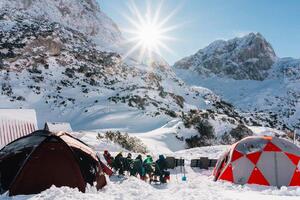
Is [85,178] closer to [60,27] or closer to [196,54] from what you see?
[60,27]

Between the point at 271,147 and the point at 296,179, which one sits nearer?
the point at 296,179

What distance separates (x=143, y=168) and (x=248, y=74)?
14862cm

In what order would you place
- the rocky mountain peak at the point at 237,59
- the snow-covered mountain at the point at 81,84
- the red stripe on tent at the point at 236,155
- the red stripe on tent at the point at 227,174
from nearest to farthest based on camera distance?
the red stripe on tent at the point at 227,174, the red stripe on tent at the point at 236,155, the snow-covered mountain at the point at 81,84, the rocky mountain peak at the point at 237,59

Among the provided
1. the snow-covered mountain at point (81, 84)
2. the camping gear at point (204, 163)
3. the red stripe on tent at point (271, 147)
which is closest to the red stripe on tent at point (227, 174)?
the red stripe on tent at point (271, 147)

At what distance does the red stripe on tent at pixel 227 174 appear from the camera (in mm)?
19337

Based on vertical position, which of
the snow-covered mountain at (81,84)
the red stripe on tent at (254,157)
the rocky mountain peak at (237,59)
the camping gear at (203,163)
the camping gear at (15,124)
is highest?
the rocky mountain peak at (237,59)

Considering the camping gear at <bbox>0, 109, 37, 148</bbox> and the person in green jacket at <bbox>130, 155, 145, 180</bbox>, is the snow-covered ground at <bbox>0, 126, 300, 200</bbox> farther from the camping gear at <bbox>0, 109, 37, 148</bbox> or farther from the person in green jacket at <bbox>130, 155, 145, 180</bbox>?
the camping gear at <bbox>0, 109, 37, 148</bbox>

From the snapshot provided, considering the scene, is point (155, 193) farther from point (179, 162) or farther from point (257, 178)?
point (179, 162)

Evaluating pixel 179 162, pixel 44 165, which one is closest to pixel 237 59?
pixel 179 162

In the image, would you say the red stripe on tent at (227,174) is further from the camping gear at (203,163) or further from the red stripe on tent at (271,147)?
the camping gear at (203,163)

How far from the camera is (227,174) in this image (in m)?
19.6

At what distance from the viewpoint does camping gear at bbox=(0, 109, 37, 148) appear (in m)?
22.2

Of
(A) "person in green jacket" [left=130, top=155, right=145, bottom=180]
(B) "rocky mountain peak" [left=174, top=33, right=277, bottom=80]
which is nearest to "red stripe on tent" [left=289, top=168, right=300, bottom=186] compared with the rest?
(A) "person in green jacket" [left=130, top=155, right=145, bottom=180]

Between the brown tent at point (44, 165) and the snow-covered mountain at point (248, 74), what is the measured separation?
108m
